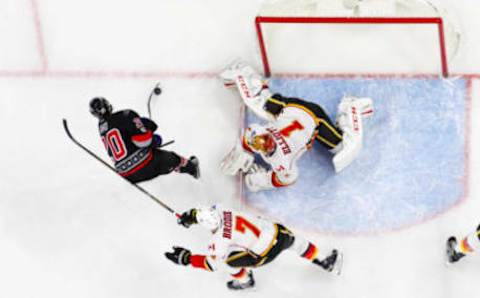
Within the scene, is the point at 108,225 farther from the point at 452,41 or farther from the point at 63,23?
the point at 452,41

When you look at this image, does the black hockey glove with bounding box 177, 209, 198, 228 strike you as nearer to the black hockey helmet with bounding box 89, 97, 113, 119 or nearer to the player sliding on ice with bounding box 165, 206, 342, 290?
the player sliding on ice with bounding box 165, 206, 342, 290

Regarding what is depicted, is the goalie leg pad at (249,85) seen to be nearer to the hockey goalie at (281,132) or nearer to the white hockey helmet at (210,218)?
the hockey goalie at (281,132)

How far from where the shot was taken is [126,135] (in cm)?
455

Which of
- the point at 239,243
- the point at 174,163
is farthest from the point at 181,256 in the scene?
the point at 174,163

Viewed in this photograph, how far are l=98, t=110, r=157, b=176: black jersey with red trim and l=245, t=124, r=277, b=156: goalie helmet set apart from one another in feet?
2.16

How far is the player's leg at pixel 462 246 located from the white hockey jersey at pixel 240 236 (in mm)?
1321


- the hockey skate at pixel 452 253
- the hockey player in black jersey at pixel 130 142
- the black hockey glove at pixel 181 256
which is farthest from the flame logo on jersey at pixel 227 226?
the hockey skate at pixel 452 253

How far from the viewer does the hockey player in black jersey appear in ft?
14.9

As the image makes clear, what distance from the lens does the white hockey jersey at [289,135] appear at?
4750mm

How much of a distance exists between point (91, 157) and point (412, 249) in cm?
253

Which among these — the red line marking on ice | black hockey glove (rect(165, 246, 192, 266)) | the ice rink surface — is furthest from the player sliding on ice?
the red line marking on ice

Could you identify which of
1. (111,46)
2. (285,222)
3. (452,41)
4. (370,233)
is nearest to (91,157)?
(111,46)

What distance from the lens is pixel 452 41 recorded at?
5266 mm

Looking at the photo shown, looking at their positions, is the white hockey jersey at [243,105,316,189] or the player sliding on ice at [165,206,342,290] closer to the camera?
the player sliding on ice at [165,206,342,290]
